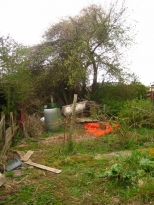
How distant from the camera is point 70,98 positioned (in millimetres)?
13711

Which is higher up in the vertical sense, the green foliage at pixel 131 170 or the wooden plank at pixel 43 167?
the green foliage at pixel 131 170

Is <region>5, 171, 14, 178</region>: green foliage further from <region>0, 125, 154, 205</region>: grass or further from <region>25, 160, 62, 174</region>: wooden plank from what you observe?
<region>25, 160, 62, 174</region>: wooden plank

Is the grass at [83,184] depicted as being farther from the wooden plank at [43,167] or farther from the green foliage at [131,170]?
the wooden plank at [43,167]

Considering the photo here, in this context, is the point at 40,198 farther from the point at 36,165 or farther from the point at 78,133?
the point at 78,133

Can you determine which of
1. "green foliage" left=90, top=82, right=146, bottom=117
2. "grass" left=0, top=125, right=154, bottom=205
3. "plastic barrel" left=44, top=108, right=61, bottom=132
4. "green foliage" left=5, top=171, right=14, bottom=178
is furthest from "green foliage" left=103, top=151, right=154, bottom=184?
"green foliage" left=90, top=82, right=146, bottom=117

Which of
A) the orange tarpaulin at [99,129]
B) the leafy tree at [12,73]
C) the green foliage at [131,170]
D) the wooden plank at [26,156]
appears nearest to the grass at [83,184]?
the green foliage at [131,170]

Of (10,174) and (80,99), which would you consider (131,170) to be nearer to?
(10,174)

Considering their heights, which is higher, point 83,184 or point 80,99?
point 80,99

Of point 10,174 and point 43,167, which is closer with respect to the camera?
point 10,174

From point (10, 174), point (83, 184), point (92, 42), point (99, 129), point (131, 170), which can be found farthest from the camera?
point (92, 42)

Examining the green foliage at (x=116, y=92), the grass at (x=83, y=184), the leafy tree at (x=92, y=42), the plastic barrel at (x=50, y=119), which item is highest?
the leafy tree at (x=92, y=42)

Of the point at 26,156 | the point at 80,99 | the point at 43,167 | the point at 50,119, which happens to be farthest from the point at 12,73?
the point at 80,99

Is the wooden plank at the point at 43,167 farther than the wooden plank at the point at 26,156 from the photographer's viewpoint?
No

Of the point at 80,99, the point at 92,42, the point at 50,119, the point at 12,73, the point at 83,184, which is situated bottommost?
the point at 83,184
